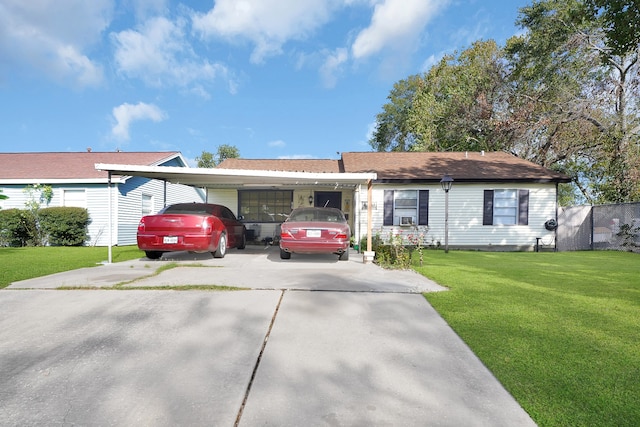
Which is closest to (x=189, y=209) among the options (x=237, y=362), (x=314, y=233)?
(x=314, y=233)

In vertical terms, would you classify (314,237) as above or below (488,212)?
below

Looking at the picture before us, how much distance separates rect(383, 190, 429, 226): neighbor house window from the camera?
13.6 metres

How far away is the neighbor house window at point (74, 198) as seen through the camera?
14773 millimetres

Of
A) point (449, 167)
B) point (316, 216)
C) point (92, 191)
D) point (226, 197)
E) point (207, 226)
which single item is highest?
point (449, 167)

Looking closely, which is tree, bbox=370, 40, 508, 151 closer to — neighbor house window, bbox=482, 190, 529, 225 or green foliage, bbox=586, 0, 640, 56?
neighbor house window, bbox=482, 190, 529, 225

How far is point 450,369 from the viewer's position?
2.62m

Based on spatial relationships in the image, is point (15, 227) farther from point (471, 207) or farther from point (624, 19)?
point (624, 19)

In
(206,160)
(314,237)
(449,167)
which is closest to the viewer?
(314,237)

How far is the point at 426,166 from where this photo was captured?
49.5 feet

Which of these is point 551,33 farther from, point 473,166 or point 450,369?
point 450,369

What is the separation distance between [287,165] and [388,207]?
600cm

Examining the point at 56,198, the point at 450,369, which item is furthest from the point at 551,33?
the point at 56,198

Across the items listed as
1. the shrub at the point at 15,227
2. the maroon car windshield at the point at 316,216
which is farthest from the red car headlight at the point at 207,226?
the shrub at the point at 15,227

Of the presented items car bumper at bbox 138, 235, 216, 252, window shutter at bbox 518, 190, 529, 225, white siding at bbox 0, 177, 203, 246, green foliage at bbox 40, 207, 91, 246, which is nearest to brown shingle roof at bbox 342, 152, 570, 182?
window shutter at bbox 518, 190, 529, 225
